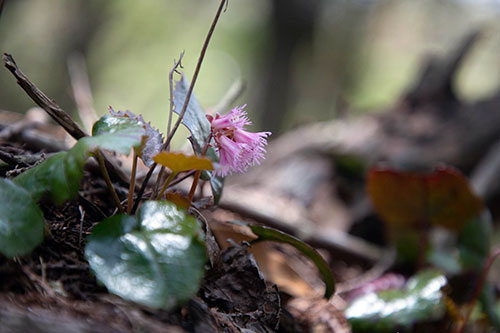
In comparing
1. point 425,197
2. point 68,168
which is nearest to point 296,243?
point 68,168

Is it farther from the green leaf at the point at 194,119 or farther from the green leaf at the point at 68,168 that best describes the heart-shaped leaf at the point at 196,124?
the green leaf at the point at 68,168

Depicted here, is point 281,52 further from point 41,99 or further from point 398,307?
point 41,99

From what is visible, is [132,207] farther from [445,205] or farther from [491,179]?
Result: [491,179]

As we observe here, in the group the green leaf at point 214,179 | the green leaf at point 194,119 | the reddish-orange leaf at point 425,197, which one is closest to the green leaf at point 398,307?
the reddish-orange leaf at point 425,197

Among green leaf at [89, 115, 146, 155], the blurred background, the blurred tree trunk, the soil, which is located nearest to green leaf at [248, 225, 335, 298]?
the soil

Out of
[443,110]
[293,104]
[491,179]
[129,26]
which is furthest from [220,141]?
[129,26]
